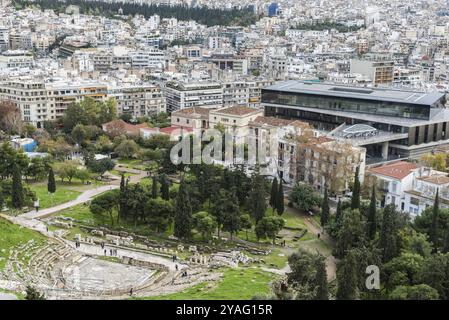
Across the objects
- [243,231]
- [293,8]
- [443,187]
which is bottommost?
[243,231]

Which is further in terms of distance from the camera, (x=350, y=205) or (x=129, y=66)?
(x=129, y=66)

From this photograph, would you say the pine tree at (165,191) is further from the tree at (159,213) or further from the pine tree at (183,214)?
the pine tree at (183,214)

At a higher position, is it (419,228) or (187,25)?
(187,25)

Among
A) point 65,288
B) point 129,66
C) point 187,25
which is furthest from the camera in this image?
point 187,25

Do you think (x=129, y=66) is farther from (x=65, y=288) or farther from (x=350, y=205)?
(x=65, y=288)

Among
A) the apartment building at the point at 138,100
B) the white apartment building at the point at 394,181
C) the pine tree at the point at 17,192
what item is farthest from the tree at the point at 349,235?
the apartment building at the point at 138,100

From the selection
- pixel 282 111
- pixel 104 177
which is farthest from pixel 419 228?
pixel 282 111

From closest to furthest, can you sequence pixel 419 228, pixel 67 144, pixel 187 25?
pixel 419 228 → pixel 67 144 → pixel 187 25

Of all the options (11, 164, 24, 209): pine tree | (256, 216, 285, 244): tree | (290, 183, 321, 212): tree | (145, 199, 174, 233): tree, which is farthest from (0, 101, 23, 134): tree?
(256, 216, 285, 244): tree
